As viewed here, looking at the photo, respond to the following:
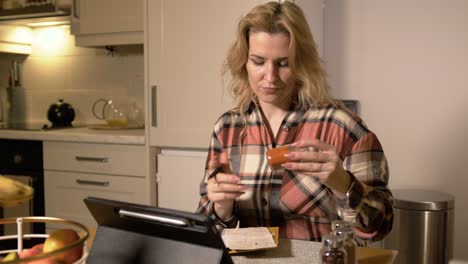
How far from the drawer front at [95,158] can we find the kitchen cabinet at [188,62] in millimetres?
143

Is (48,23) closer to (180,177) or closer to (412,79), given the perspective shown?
(180,177)

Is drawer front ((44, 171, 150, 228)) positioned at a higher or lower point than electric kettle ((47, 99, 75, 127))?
lower

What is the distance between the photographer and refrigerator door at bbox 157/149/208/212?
2322 millimetres

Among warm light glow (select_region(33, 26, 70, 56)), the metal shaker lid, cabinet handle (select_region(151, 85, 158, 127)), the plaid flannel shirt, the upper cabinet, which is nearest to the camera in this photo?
the plaid flannel shirt

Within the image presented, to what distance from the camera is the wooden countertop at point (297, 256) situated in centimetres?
87

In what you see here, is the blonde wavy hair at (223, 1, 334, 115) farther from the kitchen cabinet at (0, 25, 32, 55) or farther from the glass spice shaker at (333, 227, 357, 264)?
the kitchen cabinet at (0, 25, 32, 55)

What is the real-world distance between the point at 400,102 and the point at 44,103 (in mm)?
2307

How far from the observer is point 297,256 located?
89cm

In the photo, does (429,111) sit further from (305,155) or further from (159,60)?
(305,155)

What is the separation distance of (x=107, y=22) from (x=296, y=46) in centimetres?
160

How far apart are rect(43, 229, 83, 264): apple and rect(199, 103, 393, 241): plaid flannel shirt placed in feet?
2.15

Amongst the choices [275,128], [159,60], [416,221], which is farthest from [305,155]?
[159,60]

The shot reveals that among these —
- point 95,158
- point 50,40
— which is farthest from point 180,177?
point 50,40

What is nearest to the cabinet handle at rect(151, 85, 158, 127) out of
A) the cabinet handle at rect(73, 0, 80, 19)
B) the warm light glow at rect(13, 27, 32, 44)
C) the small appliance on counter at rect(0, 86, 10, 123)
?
the cabinet handle at rect(73, 0, 80, 19)
